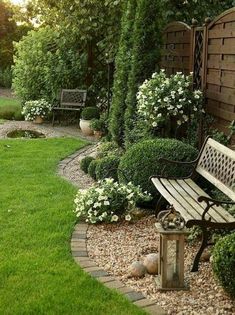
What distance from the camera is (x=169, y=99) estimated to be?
21.7ft

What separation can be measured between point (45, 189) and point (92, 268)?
8.30 ft

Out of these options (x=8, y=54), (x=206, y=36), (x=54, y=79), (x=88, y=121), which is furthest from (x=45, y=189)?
(x=8, y=54)

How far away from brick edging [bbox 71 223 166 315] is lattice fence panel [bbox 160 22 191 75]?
12.1 ft

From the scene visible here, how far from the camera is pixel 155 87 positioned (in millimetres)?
6738

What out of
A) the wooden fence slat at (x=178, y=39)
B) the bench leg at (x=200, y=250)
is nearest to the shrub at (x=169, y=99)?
the wooden fence slat at (x=178, y=39)

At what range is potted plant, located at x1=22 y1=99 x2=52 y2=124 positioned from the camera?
12.8 metres

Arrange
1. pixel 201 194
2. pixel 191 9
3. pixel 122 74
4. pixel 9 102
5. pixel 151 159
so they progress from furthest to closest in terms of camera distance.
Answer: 1. pixel 9 102
2. pixel 191 9
3. pixel 122 74
4. pixel 151 159
5. pixel 201 194

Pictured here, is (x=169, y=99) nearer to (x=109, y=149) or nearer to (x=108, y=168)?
(x=108, y=168)

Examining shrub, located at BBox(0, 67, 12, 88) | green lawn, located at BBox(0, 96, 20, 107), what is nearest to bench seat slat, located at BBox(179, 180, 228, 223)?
green lawn, located at BBox(0, 96, 20, 107)

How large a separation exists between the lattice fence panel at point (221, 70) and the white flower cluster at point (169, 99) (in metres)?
0.24

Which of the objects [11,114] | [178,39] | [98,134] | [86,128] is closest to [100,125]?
[98,134]

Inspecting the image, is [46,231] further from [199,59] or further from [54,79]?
[54,79]

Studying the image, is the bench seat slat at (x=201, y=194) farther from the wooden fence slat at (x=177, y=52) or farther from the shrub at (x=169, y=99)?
the wooden fence slat at (x=177, y=52)

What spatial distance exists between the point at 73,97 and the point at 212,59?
6996mm
